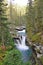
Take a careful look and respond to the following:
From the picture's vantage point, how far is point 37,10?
39625mm

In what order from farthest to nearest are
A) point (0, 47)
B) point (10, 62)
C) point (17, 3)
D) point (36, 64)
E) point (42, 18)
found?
point (17, 3) < point (42, 18) < point (0, 47) < point (36, 64) < point (10, 62)

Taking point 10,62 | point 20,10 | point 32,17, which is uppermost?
point 10,62

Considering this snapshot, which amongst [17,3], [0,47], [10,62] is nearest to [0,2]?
[0,47]

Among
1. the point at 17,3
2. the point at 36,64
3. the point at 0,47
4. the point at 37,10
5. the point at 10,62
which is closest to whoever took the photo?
the point at 10,62

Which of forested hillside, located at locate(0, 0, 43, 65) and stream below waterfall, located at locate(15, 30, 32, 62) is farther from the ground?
forested hillside, located at locate(0, 0, 43, 65)

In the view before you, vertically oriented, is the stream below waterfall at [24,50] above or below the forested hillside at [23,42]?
below

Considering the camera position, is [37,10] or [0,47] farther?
[37,10]

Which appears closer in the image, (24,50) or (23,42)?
(24,50)

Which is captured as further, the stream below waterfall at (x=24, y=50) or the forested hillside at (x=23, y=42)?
the stream below waterfall at (x=24, y=50)

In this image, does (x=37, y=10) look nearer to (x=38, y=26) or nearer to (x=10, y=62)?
(x=38, y=26)

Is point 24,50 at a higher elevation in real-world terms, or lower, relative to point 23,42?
higher

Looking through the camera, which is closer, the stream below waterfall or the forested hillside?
the forested hillside

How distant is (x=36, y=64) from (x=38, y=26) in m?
17.9

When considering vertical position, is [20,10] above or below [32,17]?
below
